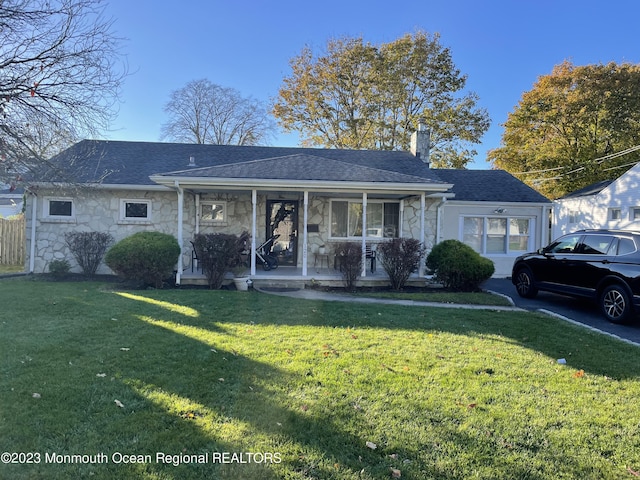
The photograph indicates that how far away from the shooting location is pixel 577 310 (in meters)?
7.66

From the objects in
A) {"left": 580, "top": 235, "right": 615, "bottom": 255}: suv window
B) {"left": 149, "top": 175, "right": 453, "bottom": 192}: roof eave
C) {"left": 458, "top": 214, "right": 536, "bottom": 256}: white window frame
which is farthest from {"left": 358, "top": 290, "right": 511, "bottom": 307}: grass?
{"left": 458, "top": 214, "right": 536, "bottom": 256}: white window frame

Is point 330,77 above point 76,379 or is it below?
above

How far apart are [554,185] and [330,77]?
15958 mm

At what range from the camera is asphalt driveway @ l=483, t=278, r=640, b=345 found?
6133 mm

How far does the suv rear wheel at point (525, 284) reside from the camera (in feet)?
28.9

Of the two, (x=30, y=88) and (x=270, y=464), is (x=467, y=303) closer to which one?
(x=270, y=464)

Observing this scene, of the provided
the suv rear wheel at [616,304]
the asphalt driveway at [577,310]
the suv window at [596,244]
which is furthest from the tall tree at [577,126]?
the suv rear wheel at [616,304]

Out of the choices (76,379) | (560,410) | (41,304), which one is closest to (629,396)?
(560,410)

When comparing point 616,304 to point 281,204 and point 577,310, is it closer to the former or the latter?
point 577,310

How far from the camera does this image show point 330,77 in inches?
977

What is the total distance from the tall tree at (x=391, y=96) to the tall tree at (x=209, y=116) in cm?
506

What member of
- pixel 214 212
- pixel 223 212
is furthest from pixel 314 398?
pixel 214 212

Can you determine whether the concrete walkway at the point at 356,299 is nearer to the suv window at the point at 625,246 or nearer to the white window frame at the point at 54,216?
the suv window at the point at 625,246

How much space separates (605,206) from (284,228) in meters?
15.0
